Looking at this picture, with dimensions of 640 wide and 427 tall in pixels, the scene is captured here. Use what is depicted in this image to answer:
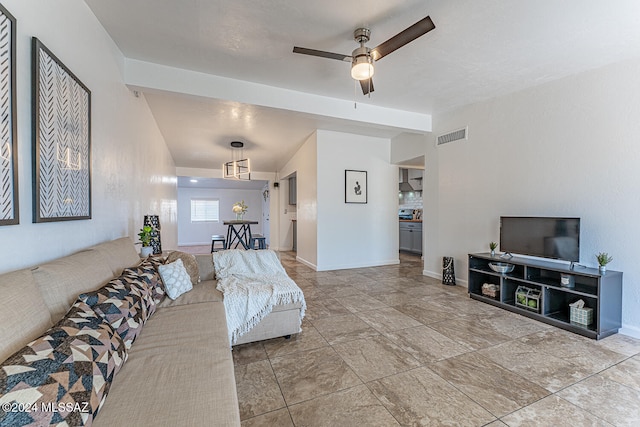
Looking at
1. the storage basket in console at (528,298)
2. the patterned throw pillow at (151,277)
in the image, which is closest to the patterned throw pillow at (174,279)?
the patterned throw pillow at (151,277)

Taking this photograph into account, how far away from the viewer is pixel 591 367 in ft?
6.40

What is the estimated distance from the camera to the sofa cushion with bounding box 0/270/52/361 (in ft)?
2.66

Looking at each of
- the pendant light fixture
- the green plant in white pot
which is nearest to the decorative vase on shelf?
the green plant in white pot

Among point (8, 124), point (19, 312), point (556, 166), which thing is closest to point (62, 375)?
point (19, 312)

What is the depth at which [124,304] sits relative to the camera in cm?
138

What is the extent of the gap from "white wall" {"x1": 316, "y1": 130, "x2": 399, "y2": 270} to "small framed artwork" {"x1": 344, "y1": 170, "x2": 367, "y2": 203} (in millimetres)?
72

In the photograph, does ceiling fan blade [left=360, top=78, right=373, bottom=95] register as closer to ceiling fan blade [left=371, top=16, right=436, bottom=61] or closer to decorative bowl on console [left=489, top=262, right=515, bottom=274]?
ceiling fan blade [left=371, top=16, right=436, bottom=61]

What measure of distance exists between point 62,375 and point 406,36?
8.09 ft

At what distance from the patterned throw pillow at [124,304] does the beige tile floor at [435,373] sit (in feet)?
2.44

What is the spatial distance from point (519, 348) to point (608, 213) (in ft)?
5.47

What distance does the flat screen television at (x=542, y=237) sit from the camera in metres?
2.68

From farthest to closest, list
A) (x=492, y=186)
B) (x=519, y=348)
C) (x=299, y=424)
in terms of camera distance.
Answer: (x=492, y=186), (x=519, y=348), (x=299, y=424)

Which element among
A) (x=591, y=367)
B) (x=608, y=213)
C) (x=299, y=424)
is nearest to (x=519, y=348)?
(x=591, y=367)

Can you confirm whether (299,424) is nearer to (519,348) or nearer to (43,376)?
(43,376)
